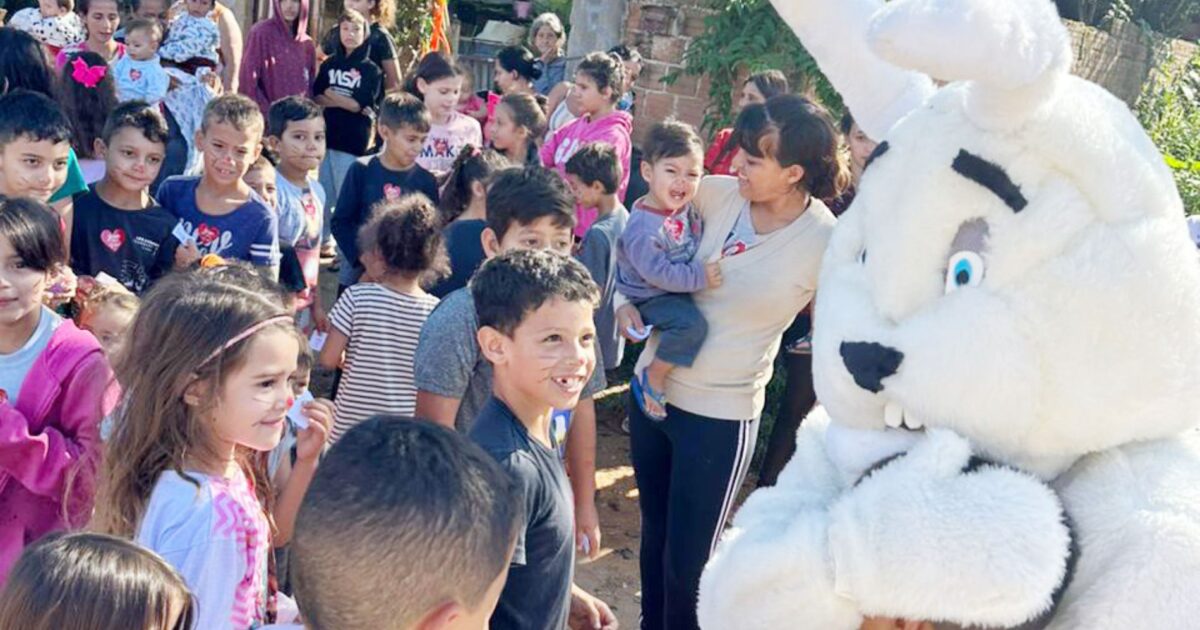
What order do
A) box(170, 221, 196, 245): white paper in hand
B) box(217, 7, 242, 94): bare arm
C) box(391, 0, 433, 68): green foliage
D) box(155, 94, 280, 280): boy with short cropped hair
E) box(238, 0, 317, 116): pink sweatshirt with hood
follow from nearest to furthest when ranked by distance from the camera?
box(170, 221, 196, 245): white paper in hand
box(155, 94, 280, 280): boy with short cropped hair
box(217, 7, 242, 94): bare arm
box(238, 0, 317, 116): pink sweatshirt with hood
box(391, 0, 433, 68): green foliage

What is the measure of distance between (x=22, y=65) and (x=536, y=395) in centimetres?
306

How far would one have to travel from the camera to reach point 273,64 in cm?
685

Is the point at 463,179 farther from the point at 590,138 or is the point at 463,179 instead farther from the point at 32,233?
the point at 32,233

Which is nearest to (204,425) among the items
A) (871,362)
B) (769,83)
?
(871,362)

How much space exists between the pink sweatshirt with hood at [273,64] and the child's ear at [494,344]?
482 cm

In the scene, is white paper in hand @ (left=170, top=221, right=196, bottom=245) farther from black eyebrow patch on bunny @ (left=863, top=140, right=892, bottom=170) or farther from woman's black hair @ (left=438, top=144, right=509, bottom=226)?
black eyebrow patch on bunny @ (left=863, top=140, right=892, bottom=170)

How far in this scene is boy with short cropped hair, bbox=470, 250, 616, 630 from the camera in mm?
2195

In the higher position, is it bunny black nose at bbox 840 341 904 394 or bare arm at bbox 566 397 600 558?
bunny black nose at bbox 840 341 904 394

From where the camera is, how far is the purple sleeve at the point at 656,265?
331 centimetres

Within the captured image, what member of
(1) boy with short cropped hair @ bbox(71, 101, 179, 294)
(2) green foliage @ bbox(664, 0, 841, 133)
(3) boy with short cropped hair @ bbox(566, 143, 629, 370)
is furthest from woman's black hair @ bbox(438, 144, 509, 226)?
(2) green foliage @ bbox(664, 0, 841, 133)

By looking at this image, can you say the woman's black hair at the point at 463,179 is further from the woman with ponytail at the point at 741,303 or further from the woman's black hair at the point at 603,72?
the woman with ponytail at the point at 741,303

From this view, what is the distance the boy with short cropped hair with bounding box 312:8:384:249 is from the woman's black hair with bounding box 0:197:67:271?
12.5 ft

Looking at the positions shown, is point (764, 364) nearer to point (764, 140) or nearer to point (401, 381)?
point (764, 140)

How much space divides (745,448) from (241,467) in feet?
5.18
